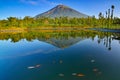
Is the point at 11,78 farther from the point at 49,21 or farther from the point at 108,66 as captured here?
the point at 49,21

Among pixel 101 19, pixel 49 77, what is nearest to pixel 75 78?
pixel 49 77

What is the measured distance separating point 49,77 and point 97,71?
9.10 feet

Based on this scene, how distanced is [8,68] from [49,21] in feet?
357

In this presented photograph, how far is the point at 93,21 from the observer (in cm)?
11419

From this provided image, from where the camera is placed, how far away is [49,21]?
4747 inches

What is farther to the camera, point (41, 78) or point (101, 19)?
point (101, 19)

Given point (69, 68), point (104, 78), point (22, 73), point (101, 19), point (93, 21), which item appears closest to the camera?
point (104, 78)

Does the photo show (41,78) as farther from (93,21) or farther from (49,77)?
(93,21)

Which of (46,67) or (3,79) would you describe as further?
(46,67)

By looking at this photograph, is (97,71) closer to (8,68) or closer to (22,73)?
(22,73)

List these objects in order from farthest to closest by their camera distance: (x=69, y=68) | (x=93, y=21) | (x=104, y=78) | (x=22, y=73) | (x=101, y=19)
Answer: (x=93, y=21), (x=101, y=19), (x=69, y=68), (x=22, y=73), (x=104, y=78)

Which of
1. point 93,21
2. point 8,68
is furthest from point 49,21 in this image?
point 8,68

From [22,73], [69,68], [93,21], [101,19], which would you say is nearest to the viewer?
[22,73]

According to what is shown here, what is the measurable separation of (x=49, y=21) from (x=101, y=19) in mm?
31168
